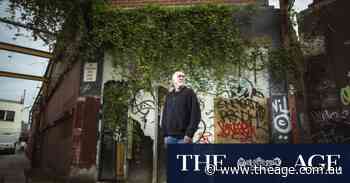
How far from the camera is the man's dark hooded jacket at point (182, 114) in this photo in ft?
13.4

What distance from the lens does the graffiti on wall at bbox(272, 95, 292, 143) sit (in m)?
6.27

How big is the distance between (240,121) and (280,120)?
930mm

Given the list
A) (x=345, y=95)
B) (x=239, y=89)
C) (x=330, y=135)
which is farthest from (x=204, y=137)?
(x=345, y=95)

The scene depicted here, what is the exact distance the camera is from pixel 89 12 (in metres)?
6.99

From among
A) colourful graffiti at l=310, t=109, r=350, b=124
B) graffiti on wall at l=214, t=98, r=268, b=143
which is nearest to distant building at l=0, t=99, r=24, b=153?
graffiti on wall at l=214, t=98, r=268, b=143

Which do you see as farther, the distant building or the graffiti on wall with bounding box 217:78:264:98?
the distant building

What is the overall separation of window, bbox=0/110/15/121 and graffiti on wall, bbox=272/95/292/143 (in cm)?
3398

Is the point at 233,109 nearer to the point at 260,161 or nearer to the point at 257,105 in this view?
the point at 257,105

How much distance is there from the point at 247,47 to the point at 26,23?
5753 mm

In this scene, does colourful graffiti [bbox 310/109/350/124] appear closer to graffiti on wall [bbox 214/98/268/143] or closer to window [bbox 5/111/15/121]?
graffiti on wall [bbox 214/98/268/143]

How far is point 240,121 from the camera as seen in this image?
646cm

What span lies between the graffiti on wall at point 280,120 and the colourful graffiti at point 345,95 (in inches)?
54.2

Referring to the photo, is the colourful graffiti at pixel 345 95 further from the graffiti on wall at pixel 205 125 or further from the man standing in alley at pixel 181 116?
the man standing in alley at pixel 181 116

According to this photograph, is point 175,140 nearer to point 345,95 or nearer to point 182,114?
point 182,114
